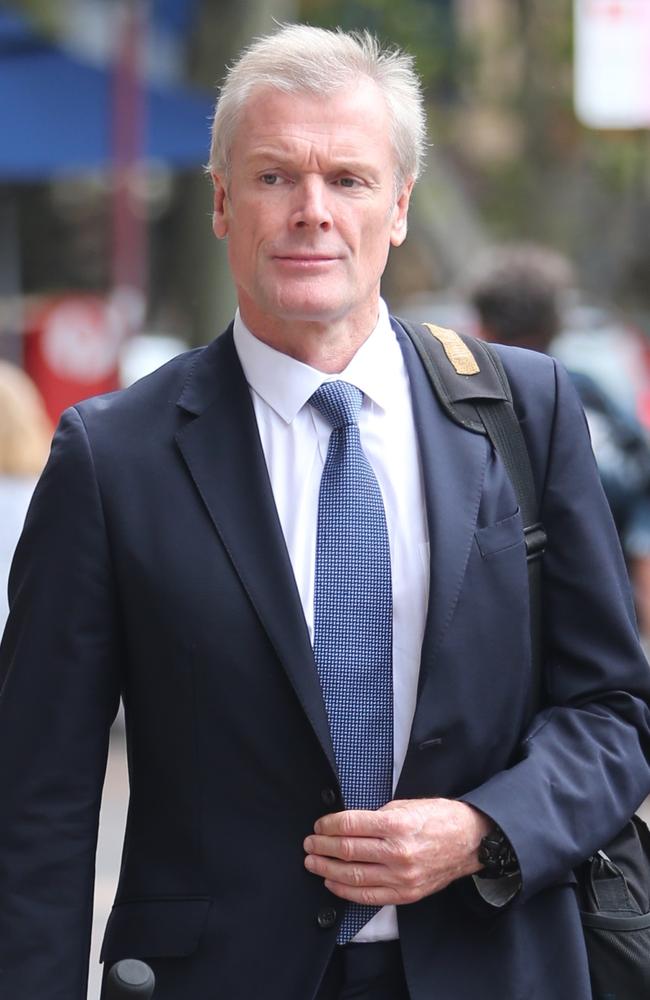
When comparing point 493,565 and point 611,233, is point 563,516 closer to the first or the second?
point 493,565

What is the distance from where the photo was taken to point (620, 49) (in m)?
7.03

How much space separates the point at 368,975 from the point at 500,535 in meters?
0.63

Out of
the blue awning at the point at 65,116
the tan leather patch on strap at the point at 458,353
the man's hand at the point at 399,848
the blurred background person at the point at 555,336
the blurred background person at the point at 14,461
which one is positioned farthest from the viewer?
the blue awning at the point at 65,116

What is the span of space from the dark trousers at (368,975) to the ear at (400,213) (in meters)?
1.01

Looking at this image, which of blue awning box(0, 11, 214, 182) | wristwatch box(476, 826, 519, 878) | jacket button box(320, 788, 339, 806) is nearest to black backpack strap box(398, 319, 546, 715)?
wristwatch box(476, 826, 519, 878)

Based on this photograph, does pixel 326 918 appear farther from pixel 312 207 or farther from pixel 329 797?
pixel 312 207

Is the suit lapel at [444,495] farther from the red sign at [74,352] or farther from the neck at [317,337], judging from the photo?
the red sign at [74,352]

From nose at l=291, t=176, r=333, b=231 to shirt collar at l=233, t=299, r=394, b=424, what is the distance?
20cm

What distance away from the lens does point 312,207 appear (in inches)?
96.3

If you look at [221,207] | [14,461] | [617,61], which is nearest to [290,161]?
[221,207]

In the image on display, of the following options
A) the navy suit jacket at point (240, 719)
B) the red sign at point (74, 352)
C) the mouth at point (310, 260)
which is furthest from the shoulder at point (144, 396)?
the red sign at point (74, 352)

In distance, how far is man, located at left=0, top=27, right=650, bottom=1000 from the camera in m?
2.38

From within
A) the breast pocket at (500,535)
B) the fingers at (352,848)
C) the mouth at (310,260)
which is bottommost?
the fingers at (352,848)

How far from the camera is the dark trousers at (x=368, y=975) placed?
240 centimetres
